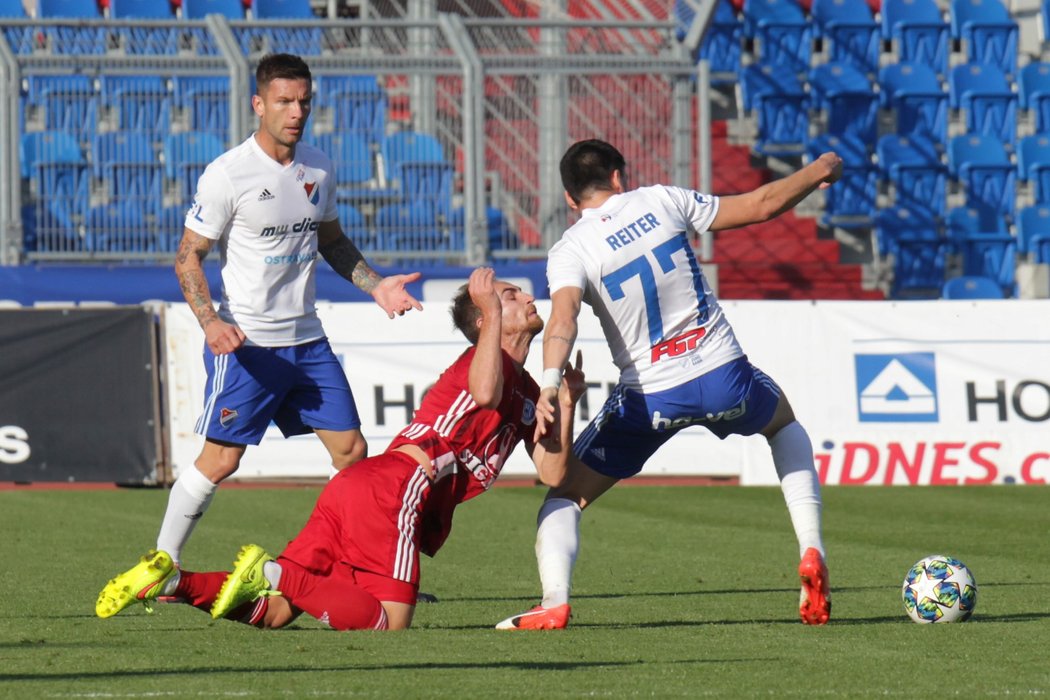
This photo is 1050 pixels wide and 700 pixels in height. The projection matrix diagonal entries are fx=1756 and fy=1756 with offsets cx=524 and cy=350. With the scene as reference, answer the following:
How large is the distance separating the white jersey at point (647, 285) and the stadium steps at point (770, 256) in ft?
38.6

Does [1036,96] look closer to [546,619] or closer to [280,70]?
[280,70]

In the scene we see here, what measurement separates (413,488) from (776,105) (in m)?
15.4

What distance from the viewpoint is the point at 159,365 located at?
14.1m

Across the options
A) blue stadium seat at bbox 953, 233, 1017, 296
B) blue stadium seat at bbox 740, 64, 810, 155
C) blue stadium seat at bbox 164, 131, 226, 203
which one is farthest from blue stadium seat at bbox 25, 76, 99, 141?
blue stadium seat at bbox 953, 233, 1017, 296

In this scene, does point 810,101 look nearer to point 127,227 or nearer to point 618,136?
point 618,136

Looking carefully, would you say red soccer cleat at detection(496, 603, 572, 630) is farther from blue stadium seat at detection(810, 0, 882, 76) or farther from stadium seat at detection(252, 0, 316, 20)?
blue stadium seat at detection(810, 0, 882, 76)

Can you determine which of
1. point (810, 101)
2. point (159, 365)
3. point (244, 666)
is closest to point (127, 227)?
point (159, 365)

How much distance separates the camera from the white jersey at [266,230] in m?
7.12

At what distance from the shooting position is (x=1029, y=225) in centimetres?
2066

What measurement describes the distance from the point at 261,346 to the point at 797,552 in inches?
139

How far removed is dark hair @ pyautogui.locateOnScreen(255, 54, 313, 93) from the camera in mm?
7070

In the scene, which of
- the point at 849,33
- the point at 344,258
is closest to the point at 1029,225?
the point at 849,33

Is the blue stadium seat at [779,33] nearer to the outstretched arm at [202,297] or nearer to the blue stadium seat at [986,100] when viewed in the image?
the blue stadium seat at [986,100]

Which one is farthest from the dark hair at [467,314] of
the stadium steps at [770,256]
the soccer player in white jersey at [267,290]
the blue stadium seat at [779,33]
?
the blue stadium seat at [779,33]
